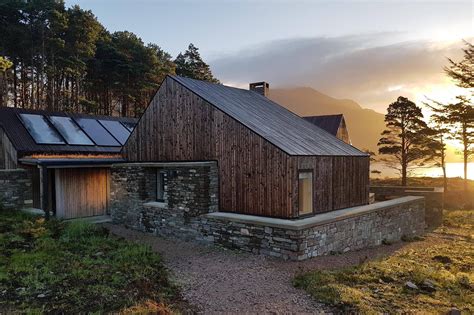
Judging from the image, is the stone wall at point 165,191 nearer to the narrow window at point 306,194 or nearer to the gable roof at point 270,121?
the gable roof at point 270,121

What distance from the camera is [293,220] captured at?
429 inches

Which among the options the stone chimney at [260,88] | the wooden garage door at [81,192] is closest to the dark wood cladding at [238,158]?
the wooden garage door at [81,192]

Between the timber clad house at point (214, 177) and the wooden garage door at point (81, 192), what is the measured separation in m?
0.05

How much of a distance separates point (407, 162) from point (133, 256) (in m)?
28.2

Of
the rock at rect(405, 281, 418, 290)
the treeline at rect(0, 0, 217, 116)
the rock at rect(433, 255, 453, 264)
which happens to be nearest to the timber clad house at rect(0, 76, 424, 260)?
the rock at rect(433, 255, 453, 264)

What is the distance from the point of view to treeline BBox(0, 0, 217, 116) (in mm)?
29312

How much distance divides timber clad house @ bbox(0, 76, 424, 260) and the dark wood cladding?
4 centimetres

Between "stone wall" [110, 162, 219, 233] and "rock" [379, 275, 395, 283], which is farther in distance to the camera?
"stone wall" [110, 162, 219, 233]

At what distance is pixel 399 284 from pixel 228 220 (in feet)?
17.0

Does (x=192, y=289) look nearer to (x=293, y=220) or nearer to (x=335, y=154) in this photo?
(x=293, y=220)

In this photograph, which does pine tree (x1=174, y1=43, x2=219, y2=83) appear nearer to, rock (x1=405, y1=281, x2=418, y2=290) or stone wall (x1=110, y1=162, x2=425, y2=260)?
stone wall (x1=110, y1=162, x2=425, y2=260)

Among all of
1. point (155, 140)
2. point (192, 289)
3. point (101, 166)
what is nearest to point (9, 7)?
point (101, 166)

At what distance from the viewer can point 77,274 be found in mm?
8445

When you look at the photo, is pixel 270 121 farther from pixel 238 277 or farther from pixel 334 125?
pixel 334 125
